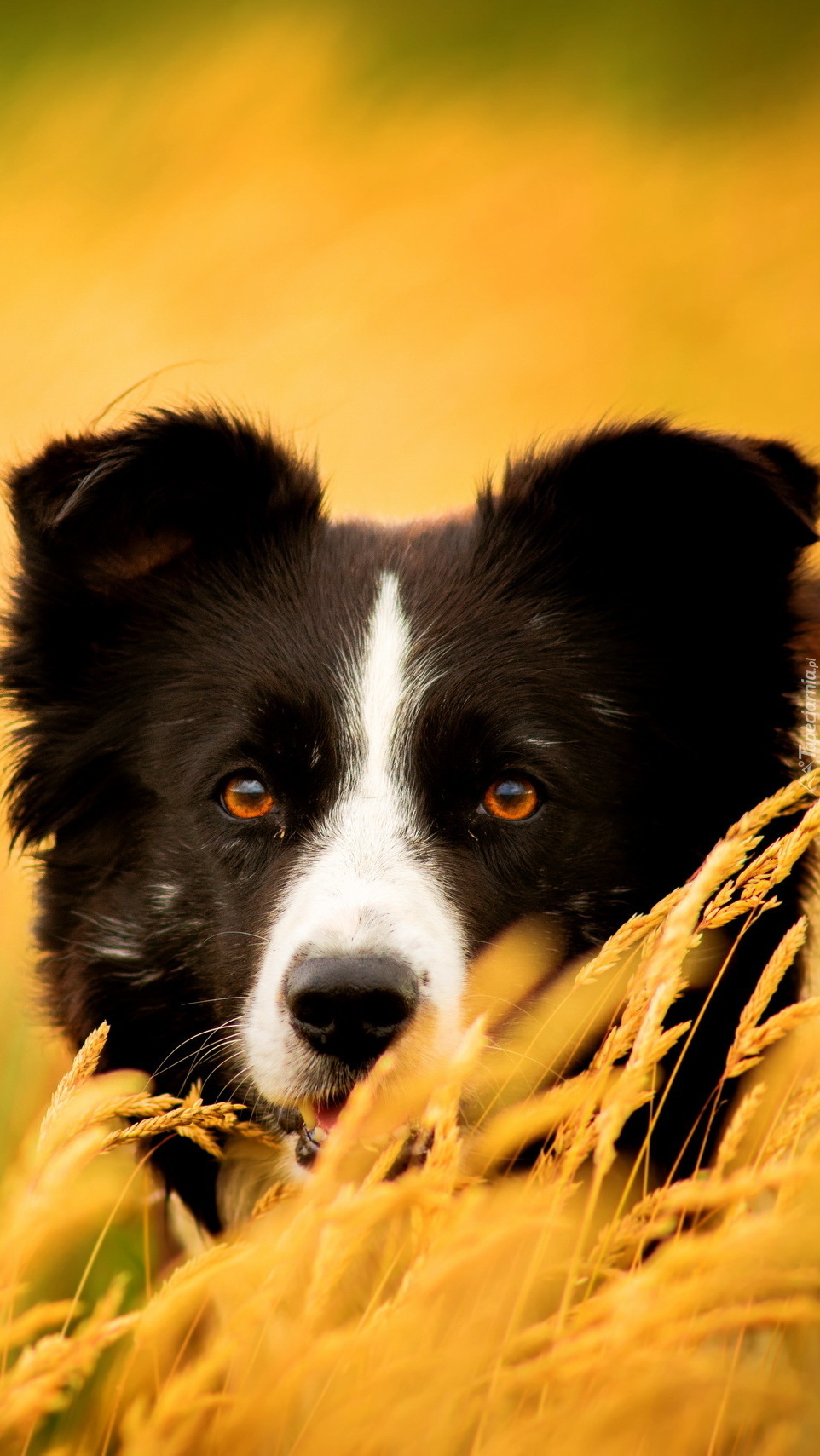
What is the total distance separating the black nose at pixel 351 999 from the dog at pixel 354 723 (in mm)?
12

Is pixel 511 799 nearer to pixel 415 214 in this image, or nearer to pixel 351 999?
pixel 351 999

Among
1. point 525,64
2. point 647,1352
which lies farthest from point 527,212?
point 647,1352

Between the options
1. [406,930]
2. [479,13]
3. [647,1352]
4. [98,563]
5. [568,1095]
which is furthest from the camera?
[479,13]

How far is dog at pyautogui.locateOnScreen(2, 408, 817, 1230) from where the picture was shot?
289cm

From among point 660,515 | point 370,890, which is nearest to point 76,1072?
point 370,890

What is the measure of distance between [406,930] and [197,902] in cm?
73

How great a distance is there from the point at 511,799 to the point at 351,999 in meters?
0.69

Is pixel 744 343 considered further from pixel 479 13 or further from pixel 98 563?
pixel 98 563

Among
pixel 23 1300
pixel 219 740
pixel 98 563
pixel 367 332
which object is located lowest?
pixel 23 1300

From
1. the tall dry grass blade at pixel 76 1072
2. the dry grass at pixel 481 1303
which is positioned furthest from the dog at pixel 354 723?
the dry grass at pixel 481 1303

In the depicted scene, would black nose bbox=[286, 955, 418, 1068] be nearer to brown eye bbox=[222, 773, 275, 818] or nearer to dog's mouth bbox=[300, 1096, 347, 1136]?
dog's mouth bbox=[300, 1096, 347, 1136]

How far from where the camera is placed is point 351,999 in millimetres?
2557

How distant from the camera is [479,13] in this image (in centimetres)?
651

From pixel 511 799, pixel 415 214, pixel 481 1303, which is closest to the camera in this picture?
pixel 481 1303
